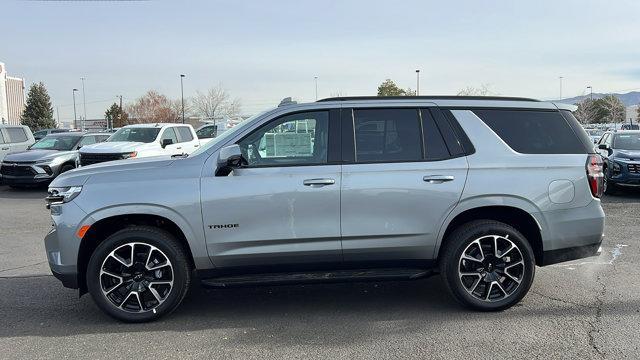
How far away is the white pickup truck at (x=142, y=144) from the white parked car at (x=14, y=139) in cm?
325

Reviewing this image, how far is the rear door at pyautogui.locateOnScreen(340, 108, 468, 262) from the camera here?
14.5ft

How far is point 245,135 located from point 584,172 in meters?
3.06

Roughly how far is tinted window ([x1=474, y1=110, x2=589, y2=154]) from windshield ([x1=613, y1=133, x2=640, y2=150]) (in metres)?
9.83

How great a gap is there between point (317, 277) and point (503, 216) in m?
1.83

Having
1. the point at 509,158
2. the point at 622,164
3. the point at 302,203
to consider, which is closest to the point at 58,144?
the point at 302,203

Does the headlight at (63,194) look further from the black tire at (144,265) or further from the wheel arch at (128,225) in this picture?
the black tire at (144,265)

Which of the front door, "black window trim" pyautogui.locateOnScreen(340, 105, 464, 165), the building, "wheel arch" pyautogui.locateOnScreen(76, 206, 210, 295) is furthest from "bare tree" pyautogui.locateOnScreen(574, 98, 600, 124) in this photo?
the building

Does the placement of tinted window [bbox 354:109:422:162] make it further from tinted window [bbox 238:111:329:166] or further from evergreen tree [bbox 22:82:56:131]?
evergreen tree [bbox 22:82:56:131]

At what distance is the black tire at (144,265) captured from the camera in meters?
4.33

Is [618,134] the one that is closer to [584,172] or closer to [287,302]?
[584,172]

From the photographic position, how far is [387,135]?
15.1ft

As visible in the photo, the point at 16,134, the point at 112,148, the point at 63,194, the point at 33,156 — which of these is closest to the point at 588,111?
the point at 112,148

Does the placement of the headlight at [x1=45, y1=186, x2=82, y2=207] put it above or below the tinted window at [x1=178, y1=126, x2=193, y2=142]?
below

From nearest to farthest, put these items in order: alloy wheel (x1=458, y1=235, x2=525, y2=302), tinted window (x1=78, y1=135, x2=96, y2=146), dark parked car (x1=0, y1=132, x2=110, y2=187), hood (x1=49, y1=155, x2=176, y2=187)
Result: hood (x1=49, y1=155, x2=176, y2=187) → alloy wheel (x1=458, y1=235, x2=525, y2=302) → dark parked car (x1=0, y1=132, x2=110, y2=187) → tinted window (x1=78, y1=135, x2=96, y2=146)
